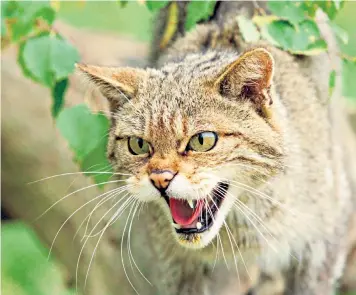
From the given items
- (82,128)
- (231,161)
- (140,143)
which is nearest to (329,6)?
(231,161)

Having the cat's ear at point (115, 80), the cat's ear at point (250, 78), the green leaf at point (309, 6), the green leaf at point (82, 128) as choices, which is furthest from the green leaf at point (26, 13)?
the green leaf at point (309, 6)

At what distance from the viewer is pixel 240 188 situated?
7.79ft

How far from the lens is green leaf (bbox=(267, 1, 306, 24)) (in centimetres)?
249

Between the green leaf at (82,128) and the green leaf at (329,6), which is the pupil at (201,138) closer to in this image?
the green leaf at (82,128)

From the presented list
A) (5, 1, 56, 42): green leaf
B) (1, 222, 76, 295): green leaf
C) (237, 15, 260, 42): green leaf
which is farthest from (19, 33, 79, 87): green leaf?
(1, 222, 76, 295): green leaf

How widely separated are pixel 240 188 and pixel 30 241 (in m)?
3.02

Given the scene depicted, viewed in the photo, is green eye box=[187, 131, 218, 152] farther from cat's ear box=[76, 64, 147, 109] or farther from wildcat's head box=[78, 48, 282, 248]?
cat's ear box=[76, 64, 147, 109]

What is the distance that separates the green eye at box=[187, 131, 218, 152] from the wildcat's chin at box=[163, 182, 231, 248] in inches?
5.0

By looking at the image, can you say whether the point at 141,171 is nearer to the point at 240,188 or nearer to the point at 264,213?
the point at 240,188

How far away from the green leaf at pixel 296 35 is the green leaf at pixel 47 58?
0.68 meters

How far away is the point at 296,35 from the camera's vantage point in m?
2.52

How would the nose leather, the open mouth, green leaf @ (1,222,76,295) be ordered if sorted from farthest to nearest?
green leaf @ (1,222,76,295)
the open mouth
the nose leather

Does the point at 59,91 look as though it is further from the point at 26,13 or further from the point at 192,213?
the point at 192,213

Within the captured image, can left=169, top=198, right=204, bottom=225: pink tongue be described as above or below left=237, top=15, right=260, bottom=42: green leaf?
below
